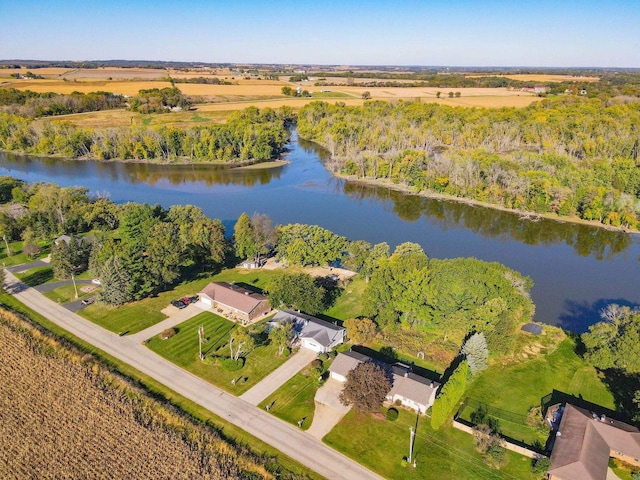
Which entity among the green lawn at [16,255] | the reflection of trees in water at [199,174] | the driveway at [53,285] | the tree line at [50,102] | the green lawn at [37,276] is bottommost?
the driveway at [53,285]

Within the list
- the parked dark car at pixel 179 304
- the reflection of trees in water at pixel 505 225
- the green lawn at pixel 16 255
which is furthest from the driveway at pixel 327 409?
the reflection of trees in water at pixel 505 225

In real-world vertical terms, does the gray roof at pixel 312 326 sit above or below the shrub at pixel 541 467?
above

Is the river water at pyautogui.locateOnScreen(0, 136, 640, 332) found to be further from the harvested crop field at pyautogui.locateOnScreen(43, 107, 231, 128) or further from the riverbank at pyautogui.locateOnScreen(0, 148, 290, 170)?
the harvested crop field at pyautogui.locateOnScreen(43, 107, 231, 128)

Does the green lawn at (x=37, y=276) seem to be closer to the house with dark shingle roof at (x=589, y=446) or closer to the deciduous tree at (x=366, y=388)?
Result: the deciduous tree at (x=366, y=388)

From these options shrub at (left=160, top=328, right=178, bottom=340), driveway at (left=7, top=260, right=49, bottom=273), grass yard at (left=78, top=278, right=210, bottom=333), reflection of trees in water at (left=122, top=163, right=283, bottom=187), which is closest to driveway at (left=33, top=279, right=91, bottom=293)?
driveway at (left=7, top=260, right=49, bottom=273)

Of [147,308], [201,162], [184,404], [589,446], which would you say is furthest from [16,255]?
[589,446]
